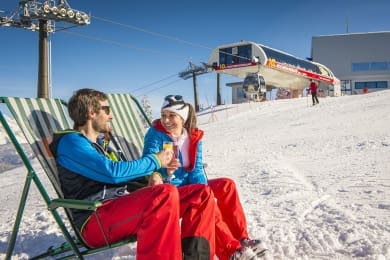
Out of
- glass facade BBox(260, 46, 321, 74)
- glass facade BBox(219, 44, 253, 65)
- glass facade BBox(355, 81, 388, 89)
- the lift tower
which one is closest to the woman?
the lift tower

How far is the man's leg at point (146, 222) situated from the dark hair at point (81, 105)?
24.8 inches

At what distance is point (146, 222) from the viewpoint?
2.23 metres

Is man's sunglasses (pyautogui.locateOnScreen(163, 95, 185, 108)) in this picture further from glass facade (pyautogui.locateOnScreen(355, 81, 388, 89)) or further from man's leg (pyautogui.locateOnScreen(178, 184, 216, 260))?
glass facade (pyautogui.locateOnScreen(355, 81, 388, 89))

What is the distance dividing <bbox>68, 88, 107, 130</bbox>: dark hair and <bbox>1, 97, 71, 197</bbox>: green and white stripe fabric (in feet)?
1.47

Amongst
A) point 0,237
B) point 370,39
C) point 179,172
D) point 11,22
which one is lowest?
point 0,237

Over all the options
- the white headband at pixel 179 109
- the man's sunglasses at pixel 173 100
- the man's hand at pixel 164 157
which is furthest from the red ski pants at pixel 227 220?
the man's sunglasses at pixel 173 100

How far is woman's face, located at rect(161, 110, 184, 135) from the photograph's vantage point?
329cm

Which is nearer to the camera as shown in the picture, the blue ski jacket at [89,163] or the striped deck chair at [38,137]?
the blue ski jacket at [89,163]

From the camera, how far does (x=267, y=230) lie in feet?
11.9

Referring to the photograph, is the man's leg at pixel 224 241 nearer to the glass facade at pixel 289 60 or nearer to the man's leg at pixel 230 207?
the man's leg at pixel 230 207

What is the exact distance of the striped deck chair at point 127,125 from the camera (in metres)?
3.98

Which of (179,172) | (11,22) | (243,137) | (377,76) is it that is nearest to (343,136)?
(243,137)

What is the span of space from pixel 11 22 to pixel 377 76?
142 feet

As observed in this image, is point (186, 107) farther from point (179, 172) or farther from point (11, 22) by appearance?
point (11, 22)
